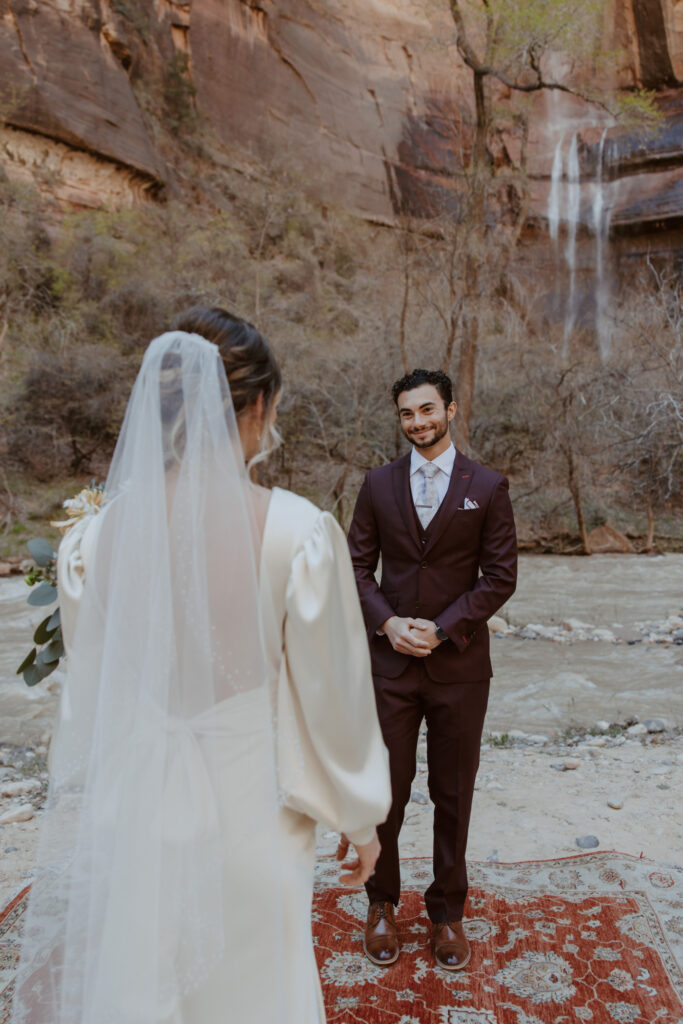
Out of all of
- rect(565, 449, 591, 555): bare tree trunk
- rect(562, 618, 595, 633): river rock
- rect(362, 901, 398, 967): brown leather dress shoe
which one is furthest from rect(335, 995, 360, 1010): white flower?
rect(565, 449, 591, 555): bare tree trunk

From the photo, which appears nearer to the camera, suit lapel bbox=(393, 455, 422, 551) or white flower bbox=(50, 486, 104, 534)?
white flower bbox=(50, 486, 104, 534)

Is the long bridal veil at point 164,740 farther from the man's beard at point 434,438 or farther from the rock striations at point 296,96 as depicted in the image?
the rock striations at point 296,96

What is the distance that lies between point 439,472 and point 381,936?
5.20 feet

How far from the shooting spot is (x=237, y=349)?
144 cm

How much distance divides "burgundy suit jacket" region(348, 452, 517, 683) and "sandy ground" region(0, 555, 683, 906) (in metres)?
1.37

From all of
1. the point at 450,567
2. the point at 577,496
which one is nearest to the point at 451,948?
the point at 450,567

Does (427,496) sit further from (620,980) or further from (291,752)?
(620,980)

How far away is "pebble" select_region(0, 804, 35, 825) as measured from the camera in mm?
3836

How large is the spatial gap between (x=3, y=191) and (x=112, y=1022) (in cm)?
2052

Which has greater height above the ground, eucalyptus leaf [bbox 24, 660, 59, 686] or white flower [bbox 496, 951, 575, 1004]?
eucalyptus leaf [bbox 24, 660, 59, 686]

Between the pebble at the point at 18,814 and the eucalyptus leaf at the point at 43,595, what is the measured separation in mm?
1883

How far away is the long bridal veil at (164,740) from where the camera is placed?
131 cm

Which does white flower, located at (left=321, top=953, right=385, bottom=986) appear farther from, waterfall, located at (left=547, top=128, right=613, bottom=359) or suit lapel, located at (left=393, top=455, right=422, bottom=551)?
waterfall, located at (left=547, top=128, right=613, bottom=359)

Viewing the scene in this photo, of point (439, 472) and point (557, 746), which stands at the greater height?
point (439, 472)
